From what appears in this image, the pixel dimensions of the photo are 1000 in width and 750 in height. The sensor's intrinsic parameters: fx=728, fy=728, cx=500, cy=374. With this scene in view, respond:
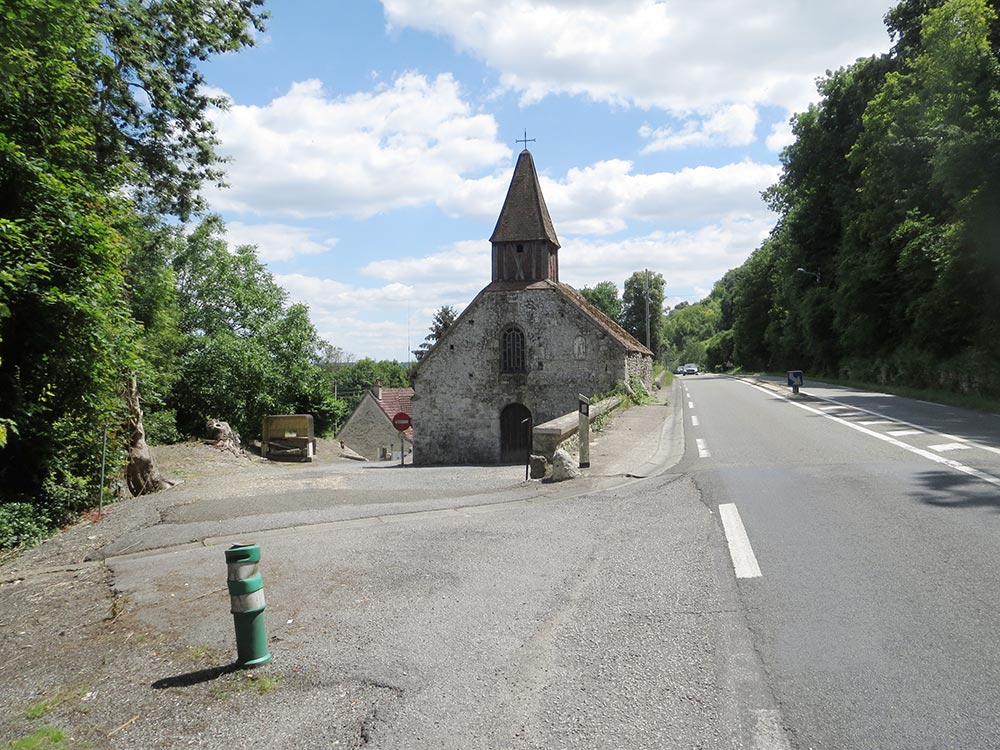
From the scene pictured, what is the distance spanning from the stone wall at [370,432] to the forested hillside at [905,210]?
32572 millimetres

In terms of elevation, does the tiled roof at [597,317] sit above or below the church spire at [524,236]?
below

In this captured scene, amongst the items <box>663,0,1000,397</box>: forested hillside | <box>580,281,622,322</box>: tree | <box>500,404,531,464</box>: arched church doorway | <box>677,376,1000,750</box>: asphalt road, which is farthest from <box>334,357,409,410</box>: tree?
<box>677,376,1000,750</box>: asphalt road

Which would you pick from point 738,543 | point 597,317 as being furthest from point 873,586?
point 597,317

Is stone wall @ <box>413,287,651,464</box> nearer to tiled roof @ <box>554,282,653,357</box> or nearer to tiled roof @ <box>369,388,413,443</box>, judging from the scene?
tiled roof @ <box>554,282,653,357</box>

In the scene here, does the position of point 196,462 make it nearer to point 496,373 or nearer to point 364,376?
point 496,373

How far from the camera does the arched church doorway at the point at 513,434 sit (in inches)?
1355

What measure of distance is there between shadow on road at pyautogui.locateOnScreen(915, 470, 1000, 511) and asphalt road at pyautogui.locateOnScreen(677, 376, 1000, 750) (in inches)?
0.8

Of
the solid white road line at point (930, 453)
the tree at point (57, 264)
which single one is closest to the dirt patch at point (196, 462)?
the tree at point (57, 264)

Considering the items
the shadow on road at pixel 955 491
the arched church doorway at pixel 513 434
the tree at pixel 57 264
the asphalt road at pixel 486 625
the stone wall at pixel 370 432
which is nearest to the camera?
the asphalt road at pixel 486 625

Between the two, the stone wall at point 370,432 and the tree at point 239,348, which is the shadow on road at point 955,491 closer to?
the tree at point 239,348

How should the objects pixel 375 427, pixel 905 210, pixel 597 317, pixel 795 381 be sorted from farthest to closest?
pixel 375 427, pixel 597 317, pixel 905 210, pixel 795 381

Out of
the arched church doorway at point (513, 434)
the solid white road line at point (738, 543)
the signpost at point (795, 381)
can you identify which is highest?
the signpost at point (795, 381)

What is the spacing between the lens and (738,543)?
6574 mm

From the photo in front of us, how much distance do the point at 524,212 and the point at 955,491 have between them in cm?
2971
